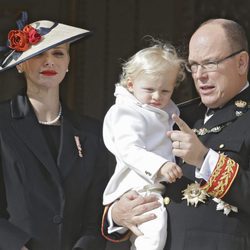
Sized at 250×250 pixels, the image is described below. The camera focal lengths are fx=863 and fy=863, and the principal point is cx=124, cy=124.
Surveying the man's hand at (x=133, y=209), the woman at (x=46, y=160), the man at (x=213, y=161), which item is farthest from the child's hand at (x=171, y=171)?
the woman at (x=46, y=160)

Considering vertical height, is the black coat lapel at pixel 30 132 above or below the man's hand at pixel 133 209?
above

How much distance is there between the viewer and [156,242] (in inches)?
135

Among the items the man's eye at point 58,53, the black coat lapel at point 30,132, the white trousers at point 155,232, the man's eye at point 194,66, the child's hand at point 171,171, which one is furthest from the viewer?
the man's eye at point 58,53

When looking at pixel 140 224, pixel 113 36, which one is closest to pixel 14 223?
pixel 140 224

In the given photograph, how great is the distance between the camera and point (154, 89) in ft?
11.9

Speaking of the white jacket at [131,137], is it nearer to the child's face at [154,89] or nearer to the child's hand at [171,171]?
the child's face at [154,89]

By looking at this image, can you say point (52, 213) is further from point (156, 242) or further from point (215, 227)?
point (215, 227)

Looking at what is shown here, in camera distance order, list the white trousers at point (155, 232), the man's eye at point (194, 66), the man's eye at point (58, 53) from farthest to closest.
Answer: the man's eye at point (58, 53)
the man's eye at point (194, 66)
the white trousers at point (155, 232)

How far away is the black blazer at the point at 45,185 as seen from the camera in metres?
3.57

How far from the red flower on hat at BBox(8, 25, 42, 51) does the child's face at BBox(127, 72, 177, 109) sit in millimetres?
497

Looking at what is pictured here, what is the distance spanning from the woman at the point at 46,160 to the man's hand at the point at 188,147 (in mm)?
650

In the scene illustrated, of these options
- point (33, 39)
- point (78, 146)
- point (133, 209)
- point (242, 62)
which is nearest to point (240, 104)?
point (242, 62)

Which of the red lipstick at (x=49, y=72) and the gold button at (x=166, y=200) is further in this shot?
the red lipstick at (x=49, y=72)

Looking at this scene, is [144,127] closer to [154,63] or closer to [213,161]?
[154,63]
